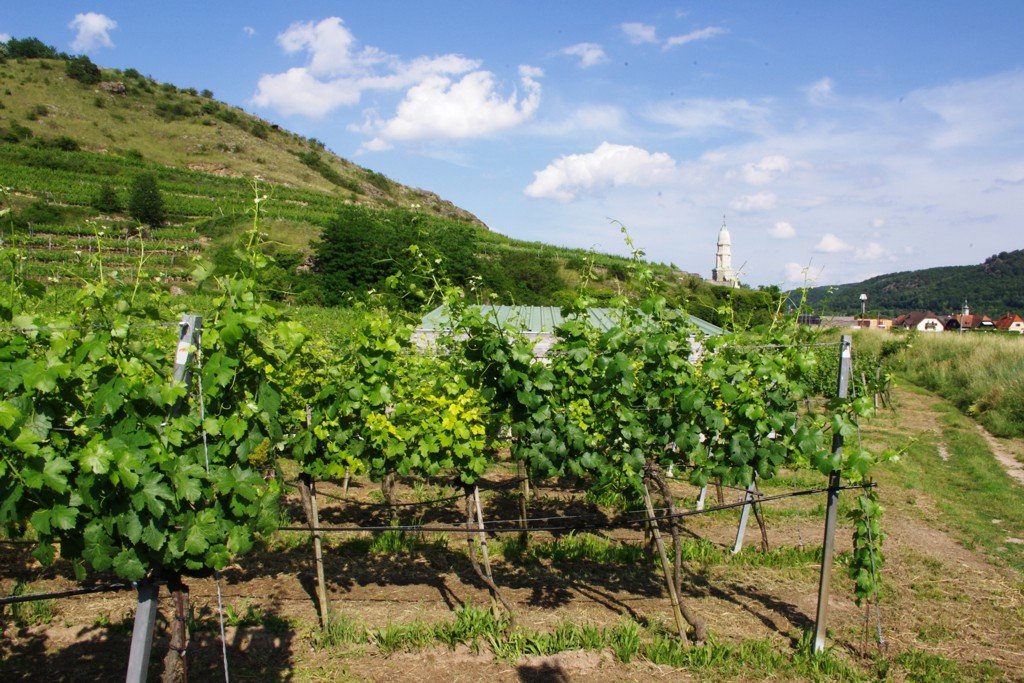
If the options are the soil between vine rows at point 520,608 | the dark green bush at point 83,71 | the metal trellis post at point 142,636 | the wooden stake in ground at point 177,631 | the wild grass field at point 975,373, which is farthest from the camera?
A: the dark green bush at point 83,71

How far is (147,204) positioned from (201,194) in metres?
11.4

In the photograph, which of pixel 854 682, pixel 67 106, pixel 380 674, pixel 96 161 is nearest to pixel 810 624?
pixel 854 682

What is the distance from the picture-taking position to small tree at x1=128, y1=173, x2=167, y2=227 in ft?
127

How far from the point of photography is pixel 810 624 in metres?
5.34

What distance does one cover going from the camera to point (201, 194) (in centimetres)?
4981

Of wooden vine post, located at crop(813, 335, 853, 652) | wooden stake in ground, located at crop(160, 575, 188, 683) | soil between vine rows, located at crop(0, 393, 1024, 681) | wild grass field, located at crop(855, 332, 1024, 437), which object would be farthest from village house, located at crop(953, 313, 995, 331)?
wooden stake in ground, located at crop(160, 575, 188, 683)

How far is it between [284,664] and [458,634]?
124cm

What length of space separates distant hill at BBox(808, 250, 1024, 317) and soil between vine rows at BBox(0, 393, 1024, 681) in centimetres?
6973

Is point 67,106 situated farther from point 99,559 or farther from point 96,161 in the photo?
point 99,559

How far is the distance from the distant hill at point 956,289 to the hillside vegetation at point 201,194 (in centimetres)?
4411

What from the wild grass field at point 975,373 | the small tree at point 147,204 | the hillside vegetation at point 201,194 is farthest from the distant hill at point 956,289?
the small tree at point 147,204

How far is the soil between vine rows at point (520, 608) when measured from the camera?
4543mm

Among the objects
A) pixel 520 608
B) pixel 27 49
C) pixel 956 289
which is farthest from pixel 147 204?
pixel 956 289

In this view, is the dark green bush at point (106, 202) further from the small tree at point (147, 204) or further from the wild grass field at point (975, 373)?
the wild grass field at point (975, 373)
